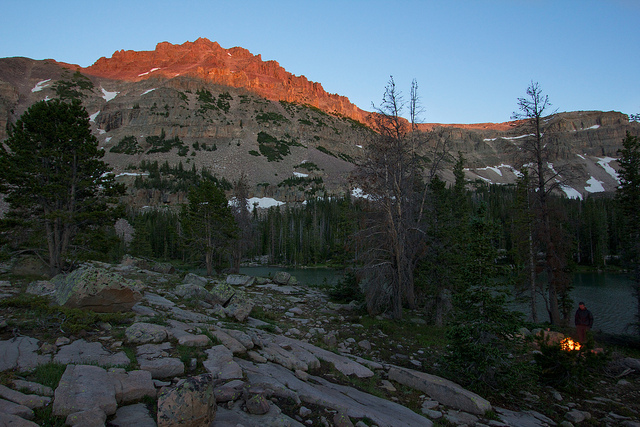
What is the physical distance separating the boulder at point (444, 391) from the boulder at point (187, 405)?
17.6ft

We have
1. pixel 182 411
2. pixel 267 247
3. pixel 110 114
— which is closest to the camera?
pixel 182 411

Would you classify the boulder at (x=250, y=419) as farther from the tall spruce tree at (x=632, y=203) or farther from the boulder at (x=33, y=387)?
the tall spruce tree at (x=632, y=203)

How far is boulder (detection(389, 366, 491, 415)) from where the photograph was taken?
6486 millimetres

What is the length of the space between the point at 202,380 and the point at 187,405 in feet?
1.33

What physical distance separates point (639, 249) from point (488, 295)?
625 inches

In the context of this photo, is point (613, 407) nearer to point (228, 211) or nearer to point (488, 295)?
point (488, 295)

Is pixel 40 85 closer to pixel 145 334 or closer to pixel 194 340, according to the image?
pixel 145 334

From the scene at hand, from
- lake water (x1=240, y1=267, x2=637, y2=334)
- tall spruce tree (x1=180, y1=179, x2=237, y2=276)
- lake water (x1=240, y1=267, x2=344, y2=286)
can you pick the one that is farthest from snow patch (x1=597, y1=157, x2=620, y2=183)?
tall spruce tree (x1=180, y1=179, x2=237, y2=276)

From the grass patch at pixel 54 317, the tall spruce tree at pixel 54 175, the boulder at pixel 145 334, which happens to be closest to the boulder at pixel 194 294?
the grass patch at pixel 54 317

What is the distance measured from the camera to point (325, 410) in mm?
4992

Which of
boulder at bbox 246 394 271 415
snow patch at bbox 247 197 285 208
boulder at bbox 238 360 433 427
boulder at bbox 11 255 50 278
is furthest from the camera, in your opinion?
snow patch at bbox 247 197 285 208

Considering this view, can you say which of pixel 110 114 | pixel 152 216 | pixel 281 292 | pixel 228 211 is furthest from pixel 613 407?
pixel 110 114

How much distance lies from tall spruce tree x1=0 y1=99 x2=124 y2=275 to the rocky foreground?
6.50m

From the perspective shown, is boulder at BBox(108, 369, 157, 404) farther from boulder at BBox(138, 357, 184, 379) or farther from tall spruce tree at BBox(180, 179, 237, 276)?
tall spruce tree at BBox(180, 179, 237, 276)
